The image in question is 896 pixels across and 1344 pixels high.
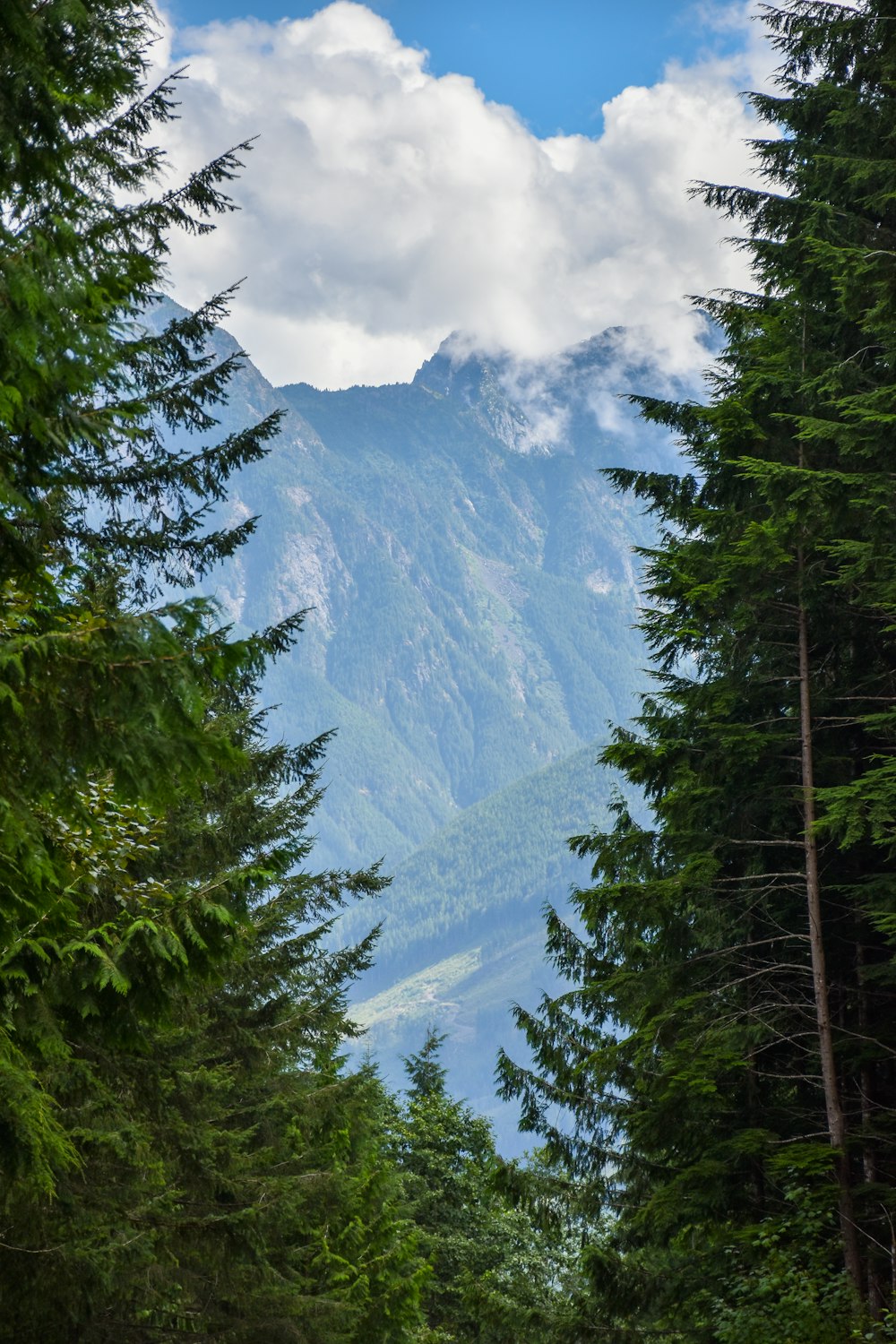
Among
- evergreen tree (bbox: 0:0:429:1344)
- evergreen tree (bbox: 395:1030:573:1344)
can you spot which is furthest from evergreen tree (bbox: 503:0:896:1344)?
evergreen tree (bbox: 395:1030:573:1344)

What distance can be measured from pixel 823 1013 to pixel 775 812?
7.24 feet

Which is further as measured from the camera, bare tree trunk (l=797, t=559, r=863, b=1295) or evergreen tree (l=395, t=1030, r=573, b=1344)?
evergreen tree (l=395, t=1030, r=573, b=1344)

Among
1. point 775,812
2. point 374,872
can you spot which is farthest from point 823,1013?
point 374,872

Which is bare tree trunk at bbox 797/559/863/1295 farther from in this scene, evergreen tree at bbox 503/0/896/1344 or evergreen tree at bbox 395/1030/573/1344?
evergreen tree at bbox 395/1030/573/1344

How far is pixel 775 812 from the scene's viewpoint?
34.8 feet

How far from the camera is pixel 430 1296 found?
25484 millimetres

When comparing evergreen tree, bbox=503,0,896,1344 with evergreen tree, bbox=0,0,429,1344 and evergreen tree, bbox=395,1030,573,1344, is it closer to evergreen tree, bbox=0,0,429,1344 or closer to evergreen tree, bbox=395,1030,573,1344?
evergreen tree, bbox=0,0,429,1344

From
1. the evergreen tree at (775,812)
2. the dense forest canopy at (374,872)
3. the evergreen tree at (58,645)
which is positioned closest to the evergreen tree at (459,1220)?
the dense forest canopy at (374,872)

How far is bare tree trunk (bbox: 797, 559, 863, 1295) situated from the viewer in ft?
27.4

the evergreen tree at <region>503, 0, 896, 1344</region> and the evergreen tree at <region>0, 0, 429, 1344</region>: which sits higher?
the evergreen tree at <region>503, 0, 896, 1344</region>

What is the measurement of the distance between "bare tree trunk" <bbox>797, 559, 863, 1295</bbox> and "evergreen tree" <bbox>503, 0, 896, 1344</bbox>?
0.08ft

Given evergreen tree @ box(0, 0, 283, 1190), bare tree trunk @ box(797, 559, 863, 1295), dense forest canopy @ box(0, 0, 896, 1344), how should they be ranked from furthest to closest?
bare tree trunk @ box(797, 559, 863, 1295) < dense forest canopy @ box(0, 0, 896, 1344) < evergreen tree @ box(0, 0, 283, 1190)

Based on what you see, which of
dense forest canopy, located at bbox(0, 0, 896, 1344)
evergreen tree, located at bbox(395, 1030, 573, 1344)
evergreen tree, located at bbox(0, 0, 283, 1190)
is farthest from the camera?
evergreen tree, located at bbox(395, 1030, 573, 1344)

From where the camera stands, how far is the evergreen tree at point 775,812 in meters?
8.95
